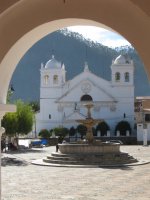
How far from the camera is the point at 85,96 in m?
51.2

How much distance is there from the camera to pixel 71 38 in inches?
5925

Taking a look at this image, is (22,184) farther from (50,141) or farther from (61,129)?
(61,129)

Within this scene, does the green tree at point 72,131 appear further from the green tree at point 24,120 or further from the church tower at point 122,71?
the green tree at point 24,120

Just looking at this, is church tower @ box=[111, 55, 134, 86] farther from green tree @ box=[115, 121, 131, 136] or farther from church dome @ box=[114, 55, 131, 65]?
green tree @ box=[115, 121, 131, 136]

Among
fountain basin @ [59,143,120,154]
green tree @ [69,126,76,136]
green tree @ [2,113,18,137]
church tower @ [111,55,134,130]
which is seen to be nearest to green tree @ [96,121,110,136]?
green tree @ [69,126,76,136]

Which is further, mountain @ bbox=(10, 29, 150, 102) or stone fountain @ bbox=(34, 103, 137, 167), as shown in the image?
mountain @ bbox=(10, 29, 150, 102)

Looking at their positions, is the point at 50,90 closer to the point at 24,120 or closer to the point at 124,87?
the point at 124,87

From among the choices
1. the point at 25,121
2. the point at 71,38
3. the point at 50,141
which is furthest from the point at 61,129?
the point at 71,38

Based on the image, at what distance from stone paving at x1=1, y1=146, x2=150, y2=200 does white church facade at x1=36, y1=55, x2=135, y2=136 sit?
3216cm

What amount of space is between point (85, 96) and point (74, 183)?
127 feet

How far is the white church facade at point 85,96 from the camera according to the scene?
4988 centimetres

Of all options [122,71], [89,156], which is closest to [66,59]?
[122,71]

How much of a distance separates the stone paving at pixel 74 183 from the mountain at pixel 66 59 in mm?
108902

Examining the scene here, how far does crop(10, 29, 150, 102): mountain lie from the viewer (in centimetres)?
13038
